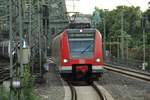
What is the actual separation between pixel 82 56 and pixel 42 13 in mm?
4639

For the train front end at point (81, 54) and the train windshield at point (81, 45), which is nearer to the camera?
the train front end at point (81, 54)

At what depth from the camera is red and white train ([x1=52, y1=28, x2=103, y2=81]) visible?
96.7ft

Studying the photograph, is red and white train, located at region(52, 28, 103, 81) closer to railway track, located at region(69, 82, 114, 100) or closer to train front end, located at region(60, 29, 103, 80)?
train front end, located at region(60, 29, 103, 80)

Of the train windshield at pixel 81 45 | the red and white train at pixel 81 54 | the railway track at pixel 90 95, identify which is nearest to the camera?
the railway track at pixel 90 95

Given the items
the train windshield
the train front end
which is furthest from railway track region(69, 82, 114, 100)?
the train windshield

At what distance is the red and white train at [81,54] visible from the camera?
96.7ft

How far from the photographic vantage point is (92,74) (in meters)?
29.9

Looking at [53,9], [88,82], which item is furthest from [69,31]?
[53,9]

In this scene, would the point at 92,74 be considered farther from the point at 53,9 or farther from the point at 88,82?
the point at 53,9

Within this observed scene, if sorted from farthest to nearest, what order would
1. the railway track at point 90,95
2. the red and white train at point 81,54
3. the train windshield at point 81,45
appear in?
the train windshield at point 81,45 → the red and white train at point 81,54 → the railway track at point 90,95

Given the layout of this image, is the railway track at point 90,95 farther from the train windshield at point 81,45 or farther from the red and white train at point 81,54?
the train windshield at point 81,45

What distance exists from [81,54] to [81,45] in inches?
20.2

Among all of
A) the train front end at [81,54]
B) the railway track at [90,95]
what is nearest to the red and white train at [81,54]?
the train front end at [81,54]

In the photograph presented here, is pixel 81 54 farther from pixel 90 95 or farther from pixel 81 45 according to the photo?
pixel 90 95
